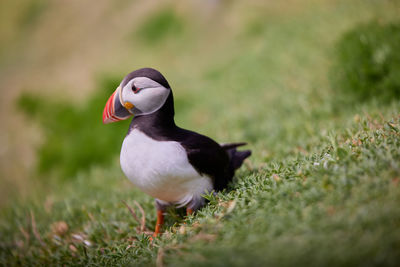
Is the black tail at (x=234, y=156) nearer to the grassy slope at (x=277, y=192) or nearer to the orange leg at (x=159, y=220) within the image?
the grassy slope at (x=277, y=192)

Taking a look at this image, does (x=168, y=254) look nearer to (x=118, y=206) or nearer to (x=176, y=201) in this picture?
(x=176, y=201)

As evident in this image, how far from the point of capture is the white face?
218cm

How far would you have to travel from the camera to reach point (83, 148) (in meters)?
5.77

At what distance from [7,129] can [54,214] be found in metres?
6.50

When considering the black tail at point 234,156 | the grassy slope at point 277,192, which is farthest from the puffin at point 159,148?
the black tail at point 234,156

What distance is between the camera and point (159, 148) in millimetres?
2123

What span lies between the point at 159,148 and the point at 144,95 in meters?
0.36

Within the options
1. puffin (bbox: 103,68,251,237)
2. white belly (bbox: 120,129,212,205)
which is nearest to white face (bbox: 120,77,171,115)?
puffin (bbox: 103,68,251,237)

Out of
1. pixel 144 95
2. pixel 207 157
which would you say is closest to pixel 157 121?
pixel 144 95

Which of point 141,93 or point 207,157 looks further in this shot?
point 207,157

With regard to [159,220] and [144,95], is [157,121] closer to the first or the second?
[144,95]

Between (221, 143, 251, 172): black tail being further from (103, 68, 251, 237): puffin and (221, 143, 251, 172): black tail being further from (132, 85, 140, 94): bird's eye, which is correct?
(132, 85, 140, 94): bird's eye

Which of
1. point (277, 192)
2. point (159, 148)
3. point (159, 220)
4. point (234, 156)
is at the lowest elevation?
point (159, 220)

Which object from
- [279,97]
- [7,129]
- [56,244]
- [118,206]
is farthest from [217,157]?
[7,129]
